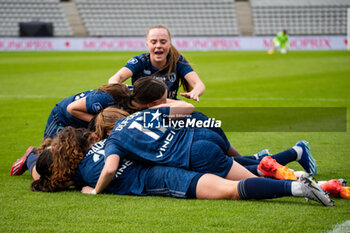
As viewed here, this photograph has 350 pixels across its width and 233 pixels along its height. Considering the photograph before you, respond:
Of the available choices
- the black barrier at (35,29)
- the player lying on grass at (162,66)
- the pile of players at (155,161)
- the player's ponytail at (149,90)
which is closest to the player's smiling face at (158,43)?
the player lying on grass at (162,66)

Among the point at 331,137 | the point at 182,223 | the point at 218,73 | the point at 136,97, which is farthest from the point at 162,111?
the point at 218,73

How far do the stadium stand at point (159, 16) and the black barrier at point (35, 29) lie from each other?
573cm

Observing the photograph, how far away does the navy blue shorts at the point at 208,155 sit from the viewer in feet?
13.1

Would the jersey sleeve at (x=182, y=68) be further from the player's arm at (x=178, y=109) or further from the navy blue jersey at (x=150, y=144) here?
the navy blue jersey at (x=150, y=144)

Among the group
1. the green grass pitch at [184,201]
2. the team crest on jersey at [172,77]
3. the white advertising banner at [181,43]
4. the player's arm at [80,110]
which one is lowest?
the white advertising banner at [181,43]

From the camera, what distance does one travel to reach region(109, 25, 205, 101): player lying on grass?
17.9ft

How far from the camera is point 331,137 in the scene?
706cm

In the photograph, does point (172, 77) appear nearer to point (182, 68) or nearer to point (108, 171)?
point (182, 68)

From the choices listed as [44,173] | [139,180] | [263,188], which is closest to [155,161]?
[139,180]

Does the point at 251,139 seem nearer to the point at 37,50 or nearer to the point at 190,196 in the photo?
the point at 190,196

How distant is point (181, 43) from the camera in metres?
35.2

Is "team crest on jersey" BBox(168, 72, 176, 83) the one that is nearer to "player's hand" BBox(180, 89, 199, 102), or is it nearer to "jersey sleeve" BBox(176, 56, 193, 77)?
"jersey sleeve" BBox(176, 56, 193, 77)

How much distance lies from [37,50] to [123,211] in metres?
33.0

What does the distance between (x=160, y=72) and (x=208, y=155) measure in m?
1.90
